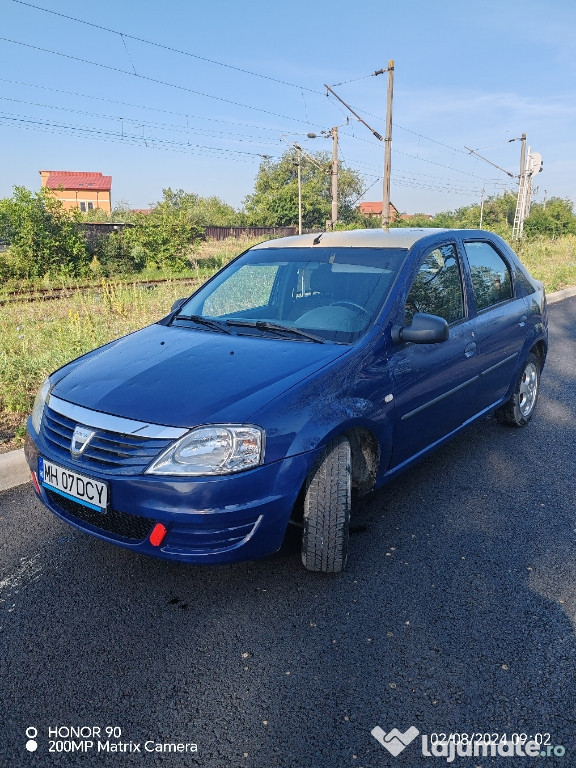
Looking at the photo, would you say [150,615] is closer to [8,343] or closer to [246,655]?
[246,655]

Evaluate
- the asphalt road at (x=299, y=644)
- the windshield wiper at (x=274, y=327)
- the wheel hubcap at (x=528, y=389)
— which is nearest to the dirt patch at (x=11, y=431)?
the asphalt road at (x=299, y=644)

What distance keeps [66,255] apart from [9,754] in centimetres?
1767

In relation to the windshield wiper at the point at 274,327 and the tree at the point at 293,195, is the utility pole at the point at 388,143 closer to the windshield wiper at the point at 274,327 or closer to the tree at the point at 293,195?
the windshield wiper at the point at 274,327

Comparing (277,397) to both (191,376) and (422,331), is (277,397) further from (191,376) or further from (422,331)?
(422,331)

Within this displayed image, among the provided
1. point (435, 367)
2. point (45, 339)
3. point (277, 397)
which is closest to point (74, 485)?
point (277, 397)

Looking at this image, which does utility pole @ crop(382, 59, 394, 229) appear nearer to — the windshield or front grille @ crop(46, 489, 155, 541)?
the windshield

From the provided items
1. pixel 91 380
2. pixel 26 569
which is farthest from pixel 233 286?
pixel 26 569

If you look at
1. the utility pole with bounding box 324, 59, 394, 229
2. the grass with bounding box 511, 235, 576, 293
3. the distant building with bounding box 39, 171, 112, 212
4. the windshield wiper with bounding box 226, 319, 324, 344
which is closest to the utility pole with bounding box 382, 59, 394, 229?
the utility pole with bounding box 324, 59, 394, 229

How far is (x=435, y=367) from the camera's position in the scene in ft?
10.7

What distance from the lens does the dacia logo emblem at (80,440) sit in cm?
238

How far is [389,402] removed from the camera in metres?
2.89

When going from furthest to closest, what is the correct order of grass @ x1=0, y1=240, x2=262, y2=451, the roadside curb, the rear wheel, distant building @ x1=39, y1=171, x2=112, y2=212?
1. distant building @ x1=39, y1=171, x2=112, y2=212
2. grass @ x1=0, y1=240, x2=262, y2=451
3. the roadside curb
4. the rear wheel

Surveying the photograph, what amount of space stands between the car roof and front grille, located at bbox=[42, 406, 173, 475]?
191 cm

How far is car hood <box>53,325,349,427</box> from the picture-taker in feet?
7.72
